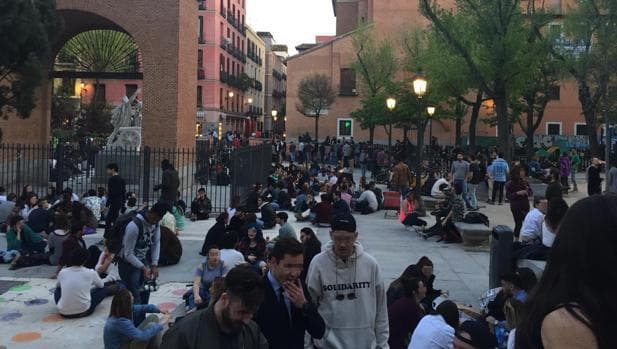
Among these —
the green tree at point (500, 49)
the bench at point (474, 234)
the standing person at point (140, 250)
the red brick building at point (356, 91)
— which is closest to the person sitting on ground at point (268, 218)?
the bench at point (474, 234)

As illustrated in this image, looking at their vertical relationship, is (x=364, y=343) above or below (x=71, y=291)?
above

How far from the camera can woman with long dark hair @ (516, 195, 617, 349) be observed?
1590 mm

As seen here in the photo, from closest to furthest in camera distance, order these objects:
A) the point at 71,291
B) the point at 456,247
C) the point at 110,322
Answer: the point at 110,322 → the point at 71,291 → the point at 456,247

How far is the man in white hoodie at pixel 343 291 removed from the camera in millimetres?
3965

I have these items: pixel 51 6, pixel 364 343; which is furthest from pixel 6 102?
pixel 364 343

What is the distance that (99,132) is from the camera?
4059 cm

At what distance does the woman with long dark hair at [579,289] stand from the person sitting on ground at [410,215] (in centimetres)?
1287

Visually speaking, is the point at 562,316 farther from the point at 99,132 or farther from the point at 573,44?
the point at 99,132

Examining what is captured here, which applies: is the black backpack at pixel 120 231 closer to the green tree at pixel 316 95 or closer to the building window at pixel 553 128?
the green tree at pixel 316 95

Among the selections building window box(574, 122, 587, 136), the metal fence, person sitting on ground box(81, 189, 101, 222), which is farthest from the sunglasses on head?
building window box(574, 122, 587, 136)

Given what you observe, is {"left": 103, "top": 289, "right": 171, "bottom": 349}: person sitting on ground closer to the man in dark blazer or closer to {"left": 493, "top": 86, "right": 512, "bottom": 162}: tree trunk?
the man in dark blazer

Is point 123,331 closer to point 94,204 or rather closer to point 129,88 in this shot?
point 94,204

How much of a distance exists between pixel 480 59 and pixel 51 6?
52.4ft

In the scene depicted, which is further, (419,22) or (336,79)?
(336,79)
